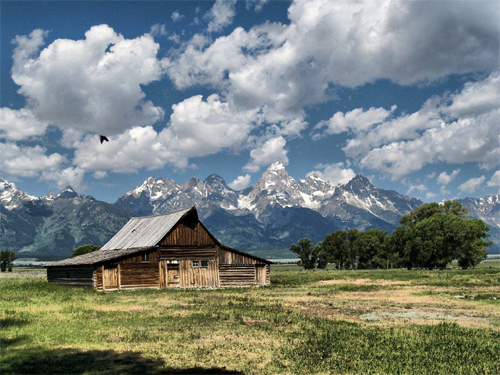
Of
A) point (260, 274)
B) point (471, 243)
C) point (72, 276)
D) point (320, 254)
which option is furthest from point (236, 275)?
point (320, 254)

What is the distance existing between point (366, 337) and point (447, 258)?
88.6 meters

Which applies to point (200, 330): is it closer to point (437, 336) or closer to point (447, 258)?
point (437, 336)

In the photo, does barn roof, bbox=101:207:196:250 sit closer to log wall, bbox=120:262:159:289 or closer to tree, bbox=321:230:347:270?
log wall, bbox=120:262:159:289

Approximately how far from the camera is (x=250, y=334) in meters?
19.5

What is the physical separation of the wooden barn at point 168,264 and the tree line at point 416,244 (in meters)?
56.4

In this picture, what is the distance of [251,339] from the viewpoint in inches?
725

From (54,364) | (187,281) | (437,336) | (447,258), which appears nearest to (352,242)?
(447,258)

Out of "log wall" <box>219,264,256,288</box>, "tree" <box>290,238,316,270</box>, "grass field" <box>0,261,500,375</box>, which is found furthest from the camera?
"tree" <box>290,238,316,270</box>

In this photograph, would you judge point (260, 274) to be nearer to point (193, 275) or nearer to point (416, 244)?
point (193, 275)

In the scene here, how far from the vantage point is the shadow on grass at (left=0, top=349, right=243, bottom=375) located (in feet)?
43.9

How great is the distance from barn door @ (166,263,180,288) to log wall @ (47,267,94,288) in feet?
28.3

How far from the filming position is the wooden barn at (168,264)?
4756cm

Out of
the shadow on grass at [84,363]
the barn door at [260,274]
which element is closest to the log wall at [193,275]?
the barn door at [260,274]

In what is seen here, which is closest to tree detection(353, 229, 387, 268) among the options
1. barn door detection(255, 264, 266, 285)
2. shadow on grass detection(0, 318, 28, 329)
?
barn door detection(255, 264, 266, 285)
